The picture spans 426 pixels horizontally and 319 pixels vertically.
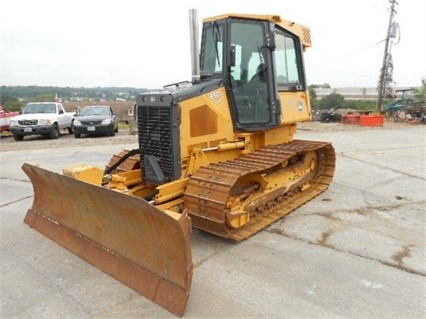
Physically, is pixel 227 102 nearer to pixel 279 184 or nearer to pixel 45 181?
pixel 279 184

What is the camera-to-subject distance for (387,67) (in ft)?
72.7

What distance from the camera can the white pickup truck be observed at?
1600 cm

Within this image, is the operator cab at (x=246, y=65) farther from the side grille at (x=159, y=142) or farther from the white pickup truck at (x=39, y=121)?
the white pickup truck at (x=39, y=121)

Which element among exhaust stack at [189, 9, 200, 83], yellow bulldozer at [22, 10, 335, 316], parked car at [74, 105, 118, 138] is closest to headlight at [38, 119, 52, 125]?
parked car at [74, 105, 118, 138]

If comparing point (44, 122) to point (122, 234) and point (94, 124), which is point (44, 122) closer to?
point (94, 124)

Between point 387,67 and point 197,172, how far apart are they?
21.0 metres

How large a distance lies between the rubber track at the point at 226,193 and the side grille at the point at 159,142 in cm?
40

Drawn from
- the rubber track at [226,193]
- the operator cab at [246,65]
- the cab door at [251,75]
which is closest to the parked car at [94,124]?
the operator cab at [246,65]

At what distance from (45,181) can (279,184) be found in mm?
3250

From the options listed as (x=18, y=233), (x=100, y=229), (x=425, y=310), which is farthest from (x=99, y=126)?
(x=425, y=310)

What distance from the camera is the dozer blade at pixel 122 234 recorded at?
3.22 metres

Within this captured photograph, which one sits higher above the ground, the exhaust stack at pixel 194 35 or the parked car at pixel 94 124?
the exhaust stack at pixel 194 35

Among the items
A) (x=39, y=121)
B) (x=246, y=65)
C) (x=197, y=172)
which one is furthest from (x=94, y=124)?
(x=197, y=172)

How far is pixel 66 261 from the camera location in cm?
414
